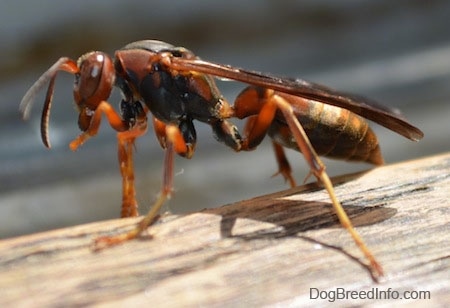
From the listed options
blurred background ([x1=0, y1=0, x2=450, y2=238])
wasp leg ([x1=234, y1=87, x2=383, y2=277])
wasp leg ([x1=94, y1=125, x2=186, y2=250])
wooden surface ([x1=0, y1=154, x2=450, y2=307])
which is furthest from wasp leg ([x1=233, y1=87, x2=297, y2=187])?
blurred background ([x1=0, y1=0, x2=450, y2=238])

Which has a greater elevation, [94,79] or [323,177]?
[94,79]

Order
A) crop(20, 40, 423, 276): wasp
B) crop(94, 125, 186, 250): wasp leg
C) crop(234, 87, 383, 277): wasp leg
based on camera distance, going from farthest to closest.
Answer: crop(20, 40, 423, 276): wasp < crop(234, 87, 383, 277): wasp leg < crop(94, 125, 186, 250): wasp leg

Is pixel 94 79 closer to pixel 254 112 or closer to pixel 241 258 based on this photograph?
pixel 254 112

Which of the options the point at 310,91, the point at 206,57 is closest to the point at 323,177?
the point at 310,91

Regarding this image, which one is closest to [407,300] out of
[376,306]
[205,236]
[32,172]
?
[376,306]

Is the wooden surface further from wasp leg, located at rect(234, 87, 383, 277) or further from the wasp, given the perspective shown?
the wasp

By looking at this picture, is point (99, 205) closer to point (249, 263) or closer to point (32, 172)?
point (32, 172)

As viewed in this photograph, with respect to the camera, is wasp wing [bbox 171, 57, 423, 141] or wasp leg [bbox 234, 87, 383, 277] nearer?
wasp leg [bbox 234, 87, 383, 277]
